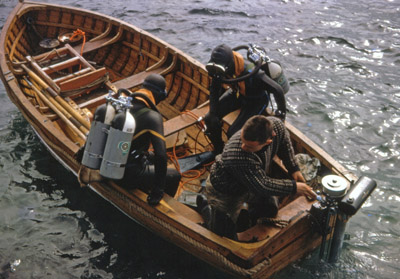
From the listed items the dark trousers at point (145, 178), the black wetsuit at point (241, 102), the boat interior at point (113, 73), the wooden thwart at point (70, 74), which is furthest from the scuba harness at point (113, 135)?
the wooden thwart at point (70, 74)

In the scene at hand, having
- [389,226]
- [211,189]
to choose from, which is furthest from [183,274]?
[389,226]

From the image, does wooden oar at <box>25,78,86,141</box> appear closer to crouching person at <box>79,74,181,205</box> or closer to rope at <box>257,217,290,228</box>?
crouching person at <box>79,74,181,205</box>

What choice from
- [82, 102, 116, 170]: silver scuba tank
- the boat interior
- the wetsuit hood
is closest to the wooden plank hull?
the boat interior

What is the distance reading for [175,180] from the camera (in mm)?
6684

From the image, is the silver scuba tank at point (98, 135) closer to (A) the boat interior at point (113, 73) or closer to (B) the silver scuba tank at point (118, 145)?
(B) the silver scuba tank at point (118, 145)

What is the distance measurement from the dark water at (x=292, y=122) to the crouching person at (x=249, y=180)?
4.35 ft

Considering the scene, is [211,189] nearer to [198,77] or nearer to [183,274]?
[183,274]

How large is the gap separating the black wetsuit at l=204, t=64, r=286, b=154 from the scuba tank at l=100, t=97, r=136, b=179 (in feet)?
6.34

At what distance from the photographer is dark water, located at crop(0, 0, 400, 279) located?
7027 mm

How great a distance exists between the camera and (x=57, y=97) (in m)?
8.52

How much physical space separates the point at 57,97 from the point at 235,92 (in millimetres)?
3621

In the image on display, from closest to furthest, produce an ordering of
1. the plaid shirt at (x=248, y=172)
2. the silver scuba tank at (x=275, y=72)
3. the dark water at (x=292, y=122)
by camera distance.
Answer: the plaid shirt at (x=248, y=172) < the silver scuba tank at (x=275, y=72) < the dark water at (x=292, y=122)

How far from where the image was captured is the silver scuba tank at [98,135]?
5.68m

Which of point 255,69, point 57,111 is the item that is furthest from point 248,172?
point 57,111
